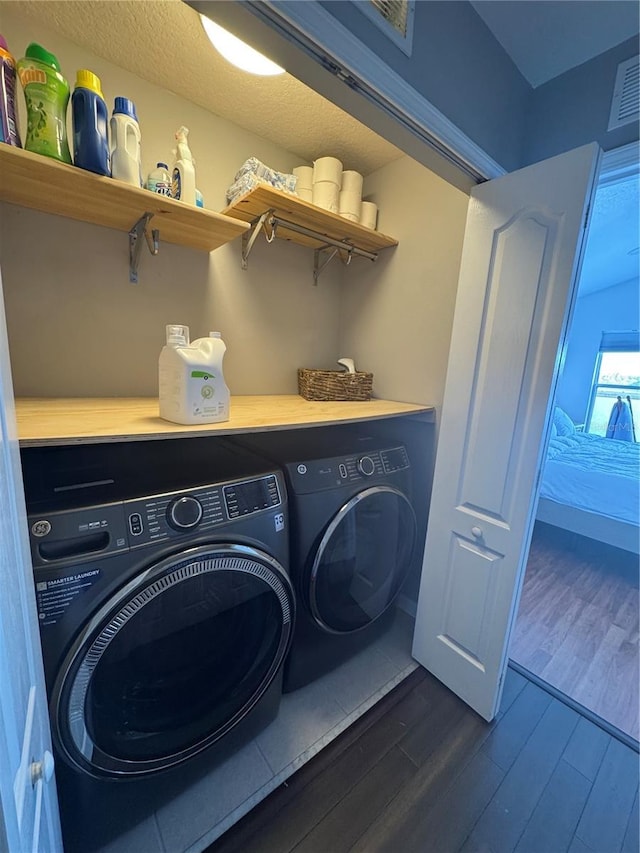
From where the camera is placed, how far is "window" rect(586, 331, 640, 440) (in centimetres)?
445

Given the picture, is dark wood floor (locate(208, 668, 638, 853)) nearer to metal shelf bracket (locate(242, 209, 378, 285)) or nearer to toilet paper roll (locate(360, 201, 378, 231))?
metal shelf bracket (locate(242, 209, 378, 285))

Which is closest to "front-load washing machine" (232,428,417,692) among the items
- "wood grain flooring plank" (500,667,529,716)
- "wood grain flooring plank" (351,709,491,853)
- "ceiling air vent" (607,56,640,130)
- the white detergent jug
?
the white detergent jug

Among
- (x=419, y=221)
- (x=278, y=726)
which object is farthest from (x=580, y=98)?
(x=278, y=726)

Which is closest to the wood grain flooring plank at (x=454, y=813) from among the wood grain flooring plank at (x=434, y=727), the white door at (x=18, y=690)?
the wood grain flooring plank at (x=434, y=727)

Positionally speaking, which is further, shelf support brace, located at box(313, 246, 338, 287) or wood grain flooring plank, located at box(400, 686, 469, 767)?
shelf support brace, located at box(313, 246, 338, 287)

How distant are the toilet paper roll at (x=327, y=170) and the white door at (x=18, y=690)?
1.45 m

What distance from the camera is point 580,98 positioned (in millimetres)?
1129

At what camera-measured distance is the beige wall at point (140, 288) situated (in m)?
1.14

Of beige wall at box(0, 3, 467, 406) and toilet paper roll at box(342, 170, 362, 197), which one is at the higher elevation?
toilet paper roll at box(342, 170, 362, 197)

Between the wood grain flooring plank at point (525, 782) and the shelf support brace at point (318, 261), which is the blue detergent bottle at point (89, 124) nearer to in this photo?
the shelf support brace at point (318, 261)

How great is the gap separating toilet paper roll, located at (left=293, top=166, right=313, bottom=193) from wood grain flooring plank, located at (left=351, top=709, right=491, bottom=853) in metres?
2.36

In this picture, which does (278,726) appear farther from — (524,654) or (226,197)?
(226,197)

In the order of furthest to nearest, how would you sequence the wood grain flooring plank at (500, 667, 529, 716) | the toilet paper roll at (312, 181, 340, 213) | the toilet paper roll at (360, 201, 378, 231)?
1. the toilet paper roll at (360, 201, 378, 231)
2. the toilet paper roll at (312, 181, 340, 213)
3. the wood grain flooring plank at (500, 667, 529, 716)

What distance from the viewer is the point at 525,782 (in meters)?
1.15
